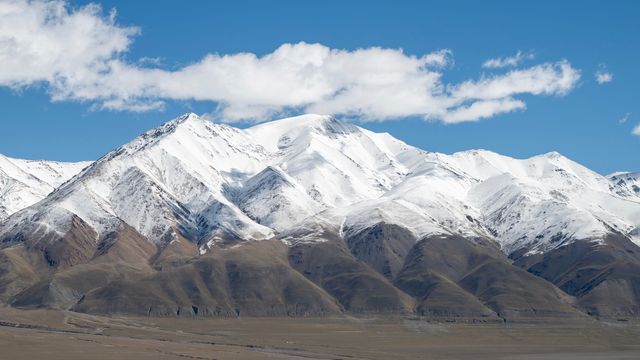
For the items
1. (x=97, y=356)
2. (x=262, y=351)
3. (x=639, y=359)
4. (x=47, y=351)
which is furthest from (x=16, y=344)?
(x=639, y=359)

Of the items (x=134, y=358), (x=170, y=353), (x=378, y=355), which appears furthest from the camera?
(x=378, y=355)

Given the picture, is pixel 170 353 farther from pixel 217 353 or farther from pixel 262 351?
pixel 262 351

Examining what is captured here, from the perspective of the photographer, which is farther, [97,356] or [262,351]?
[262,351]

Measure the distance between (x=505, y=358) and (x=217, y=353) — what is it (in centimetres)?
5680

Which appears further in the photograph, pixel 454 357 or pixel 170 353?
pixel 454 357

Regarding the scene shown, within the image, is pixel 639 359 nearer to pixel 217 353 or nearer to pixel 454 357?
pixel 454 357

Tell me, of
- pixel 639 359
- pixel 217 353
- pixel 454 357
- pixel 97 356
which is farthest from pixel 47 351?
pixel 639 359

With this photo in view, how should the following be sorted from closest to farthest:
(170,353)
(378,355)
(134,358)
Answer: (134,358) < (170,353) < (378,355)

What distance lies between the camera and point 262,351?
7854 inches

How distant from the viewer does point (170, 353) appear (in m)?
185

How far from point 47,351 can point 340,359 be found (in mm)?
53089

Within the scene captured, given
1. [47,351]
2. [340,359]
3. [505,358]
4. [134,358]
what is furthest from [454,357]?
[47,351]

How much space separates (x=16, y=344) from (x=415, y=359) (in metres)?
76.4

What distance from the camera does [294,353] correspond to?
19850cm
